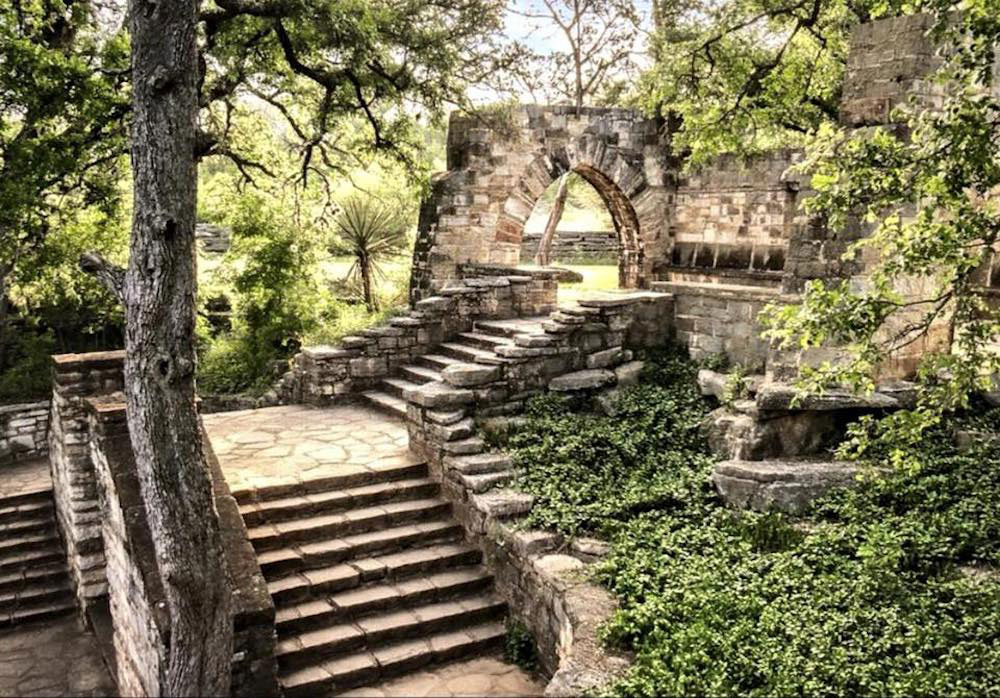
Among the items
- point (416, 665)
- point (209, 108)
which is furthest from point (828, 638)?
point (209, 108)

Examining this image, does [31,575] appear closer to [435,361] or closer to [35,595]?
[35,595]

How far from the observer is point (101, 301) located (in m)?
13.0

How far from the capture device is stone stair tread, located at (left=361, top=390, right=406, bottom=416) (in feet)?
33.6

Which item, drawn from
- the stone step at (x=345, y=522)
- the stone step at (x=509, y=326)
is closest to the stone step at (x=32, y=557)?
the stone step at (x=345, y=522)

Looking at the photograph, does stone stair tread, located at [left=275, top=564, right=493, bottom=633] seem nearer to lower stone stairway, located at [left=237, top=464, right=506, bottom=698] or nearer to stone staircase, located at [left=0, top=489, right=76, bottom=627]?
lower stone stairway, located at [left=237, top=464, right=506, bottom=698]

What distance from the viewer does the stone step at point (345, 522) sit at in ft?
24.5

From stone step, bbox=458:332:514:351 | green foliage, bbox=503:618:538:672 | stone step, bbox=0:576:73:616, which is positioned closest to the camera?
green foliage, bbox=503:618:538:672

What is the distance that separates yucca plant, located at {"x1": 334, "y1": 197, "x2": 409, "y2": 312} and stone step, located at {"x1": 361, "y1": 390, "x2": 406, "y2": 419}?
15.2 feet

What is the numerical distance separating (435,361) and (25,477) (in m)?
5.61

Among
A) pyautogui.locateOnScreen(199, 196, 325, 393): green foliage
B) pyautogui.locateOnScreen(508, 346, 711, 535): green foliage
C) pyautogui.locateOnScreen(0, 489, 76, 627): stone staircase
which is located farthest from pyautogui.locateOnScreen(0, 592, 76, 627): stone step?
pyautogui.locateOnScreen(508, 346, 711, 535): green foliage

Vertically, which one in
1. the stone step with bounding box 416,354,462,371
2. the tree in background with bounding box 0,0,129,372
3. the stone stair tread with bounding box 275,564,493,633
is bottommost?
the stone stair tread with bounding box 275,564,493,633

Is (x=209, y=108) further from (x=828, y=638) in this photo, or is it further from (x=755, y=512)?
(x=828, y=638)

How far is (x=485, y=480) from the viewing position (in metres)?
7.82

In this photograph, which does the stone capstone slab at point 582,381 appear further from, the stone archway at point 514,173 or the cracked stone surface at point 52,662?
the cracked stone surface at point 52,662
